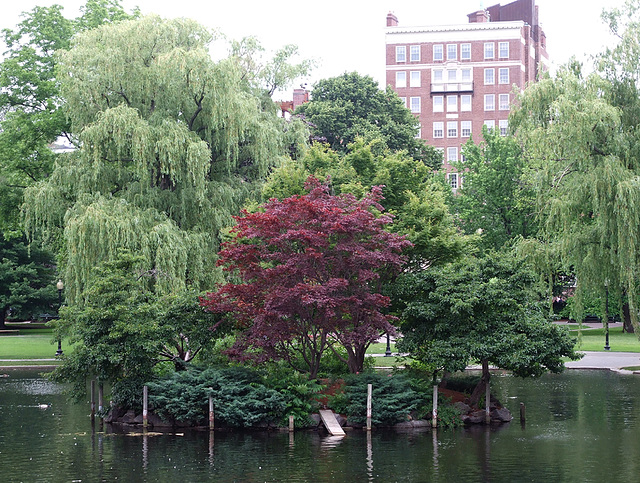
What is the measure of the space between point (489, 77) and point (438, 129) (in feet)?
30.2

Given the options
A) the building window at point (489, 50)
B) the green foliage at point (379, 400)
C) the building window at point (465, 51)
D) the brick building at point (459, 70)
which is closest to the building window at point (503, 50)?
the brick building at point (459, 70)

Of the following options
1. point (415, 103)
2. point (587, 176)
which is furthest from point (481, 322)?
point (415, 103)

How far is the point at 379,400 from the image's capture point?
90.7 ft

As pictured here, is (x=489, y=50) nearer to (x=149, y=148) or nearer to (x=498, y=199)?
(x=498, y=199)

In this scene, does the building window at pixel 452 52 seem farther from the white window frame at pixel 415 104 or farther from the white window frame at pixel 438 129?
the white window frame at pixel 438 129

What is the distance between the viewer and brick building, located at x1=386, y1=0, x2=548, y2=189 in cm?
11119

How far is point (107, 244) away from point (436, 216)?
45.2 feet

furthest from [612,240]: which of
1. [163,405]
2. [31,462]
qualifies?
[31,462]

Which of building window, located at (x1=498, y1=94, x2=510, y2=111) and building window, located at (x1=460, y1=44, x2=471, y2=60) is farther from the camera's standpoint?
building window, located at (x1=498, y1=94, x2=510, y2=111)

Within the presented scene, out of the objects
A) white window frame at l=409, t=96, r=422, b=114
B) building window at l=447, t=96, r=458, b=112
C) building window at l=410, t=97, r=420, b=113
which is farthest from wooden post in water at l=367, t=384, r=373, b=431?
building window at l=447, t=96, r=458, b=112

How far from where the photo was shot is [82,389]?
28859mm

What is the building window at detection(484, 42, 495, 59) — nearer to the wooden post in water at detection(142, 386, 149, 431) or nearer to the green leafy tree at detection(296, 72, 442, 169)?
the green leafy tree at detection(296, 72, 442, 169)

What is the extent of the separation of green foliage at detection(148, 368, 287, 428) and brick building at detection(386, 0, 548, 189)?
8695 cm

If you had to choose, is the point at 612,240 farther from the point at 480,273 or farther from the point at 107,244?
the point at 107,244
